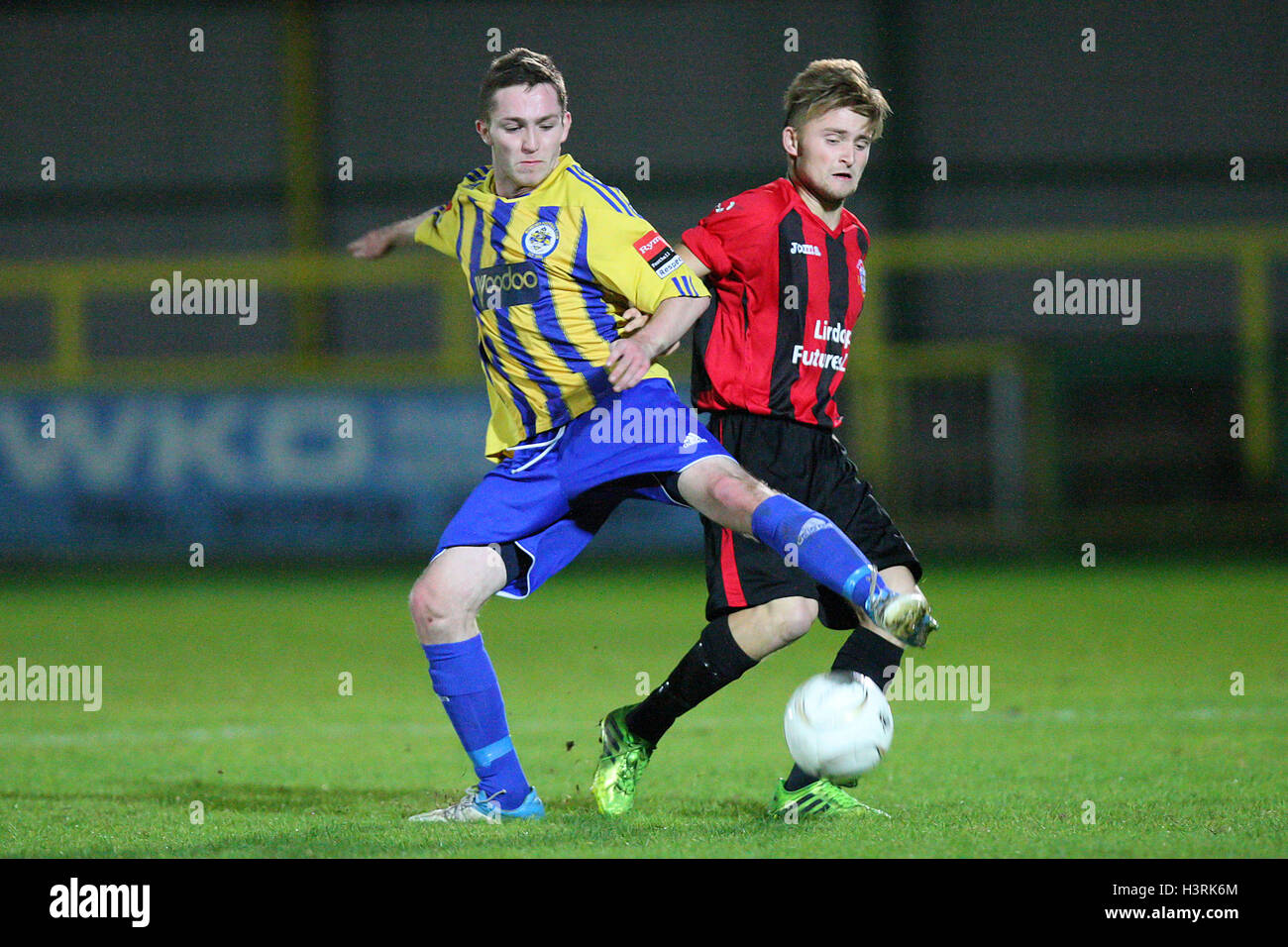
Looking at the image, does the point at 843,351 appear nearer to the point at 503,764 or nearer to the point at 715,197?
the point at 503,764

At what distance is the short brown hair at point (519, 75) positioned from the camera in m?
3.76

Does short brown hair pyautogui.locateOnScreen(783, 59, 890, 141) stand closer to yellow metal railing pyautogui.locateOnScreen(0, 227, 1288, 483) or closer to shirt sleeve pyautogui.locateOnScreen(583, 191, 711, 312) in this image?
shirt sleeve pyautogui.locateOnScreen(583, 191, 711, 312)

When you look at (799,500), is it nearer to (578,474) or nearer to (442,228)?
(578,474)

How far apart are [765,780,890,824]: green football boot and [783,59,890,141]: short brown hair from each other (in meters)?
1.57

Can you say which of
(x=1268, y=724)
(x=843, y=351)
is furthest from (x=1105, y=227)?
(x=843, y=351)

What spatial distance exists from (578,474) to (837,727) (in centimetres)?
89

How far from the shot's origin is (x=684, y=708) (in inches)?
154

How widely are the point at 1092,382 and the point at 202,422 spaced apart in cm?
624

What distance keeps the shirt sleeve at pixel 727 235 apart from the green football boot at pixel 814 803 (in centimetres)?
125

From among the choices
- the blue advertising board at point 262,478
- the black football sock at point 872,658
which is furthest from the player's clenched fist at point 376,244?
the blue advertising board at point 262,478

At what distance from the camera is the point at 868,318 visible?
39.9 ft

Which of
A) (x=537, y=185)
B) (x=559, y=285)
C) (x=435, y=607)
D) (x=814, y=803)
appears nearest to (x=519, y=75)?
(x=537, y=185)

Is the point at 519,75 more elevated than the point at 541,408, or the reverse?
the point at 519,75

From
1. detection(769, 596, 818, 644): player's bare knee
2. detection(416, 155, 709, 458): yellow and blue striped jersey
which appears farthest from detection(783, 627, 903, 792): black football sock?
detection(416, 155, 709, 458): yellow and blue striped jersey
